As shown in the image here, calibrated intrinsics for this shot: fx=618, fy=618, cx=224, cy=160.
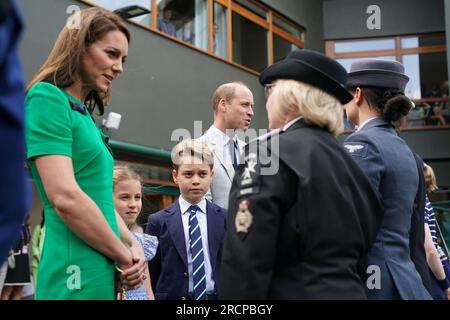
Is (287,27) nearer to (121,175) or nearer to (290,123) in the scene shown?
(121,175)

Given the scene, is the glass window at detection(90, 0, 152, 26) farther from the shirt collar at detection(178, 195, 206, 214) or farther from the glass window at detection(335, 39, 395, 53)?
the glass window at detection(335, 39, 395, 53)

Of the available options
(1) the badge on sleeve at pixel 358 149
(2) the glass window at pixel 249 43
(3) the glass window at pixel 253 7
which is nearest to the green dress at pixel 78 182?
(1) the badge on sleeve at pixel 358 149

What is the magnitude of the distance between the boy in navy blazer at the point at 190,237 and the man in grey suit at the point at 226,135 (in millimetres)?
105

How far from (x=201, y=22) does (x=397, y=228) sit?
9.26 meters

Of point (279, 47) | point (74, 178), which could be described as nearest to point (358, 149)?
point (74, 178)

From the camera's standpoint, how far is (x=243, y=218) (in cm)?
194

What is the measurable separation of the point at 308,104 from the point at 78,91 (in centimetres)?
84

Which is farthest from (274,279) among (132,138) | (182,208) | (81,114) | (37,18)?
(132,138)

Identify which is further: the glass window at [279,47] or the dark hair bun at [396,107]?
the glass window at [279,47]

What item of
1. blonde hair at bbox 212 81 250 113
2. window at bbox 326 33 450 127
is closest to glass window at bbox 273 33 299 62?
window at bbox 326 33 450 127

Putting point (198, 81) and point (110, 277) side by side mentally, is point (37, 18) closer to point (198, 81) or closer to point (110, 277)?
point (198, 81)

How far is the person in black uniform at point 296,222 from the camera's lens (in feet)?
6.25

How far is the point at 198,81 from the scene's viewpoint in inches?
435

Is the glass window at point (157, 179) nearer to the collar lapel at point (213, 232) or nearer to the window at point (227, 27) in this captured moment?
the window at point (227, 27)
